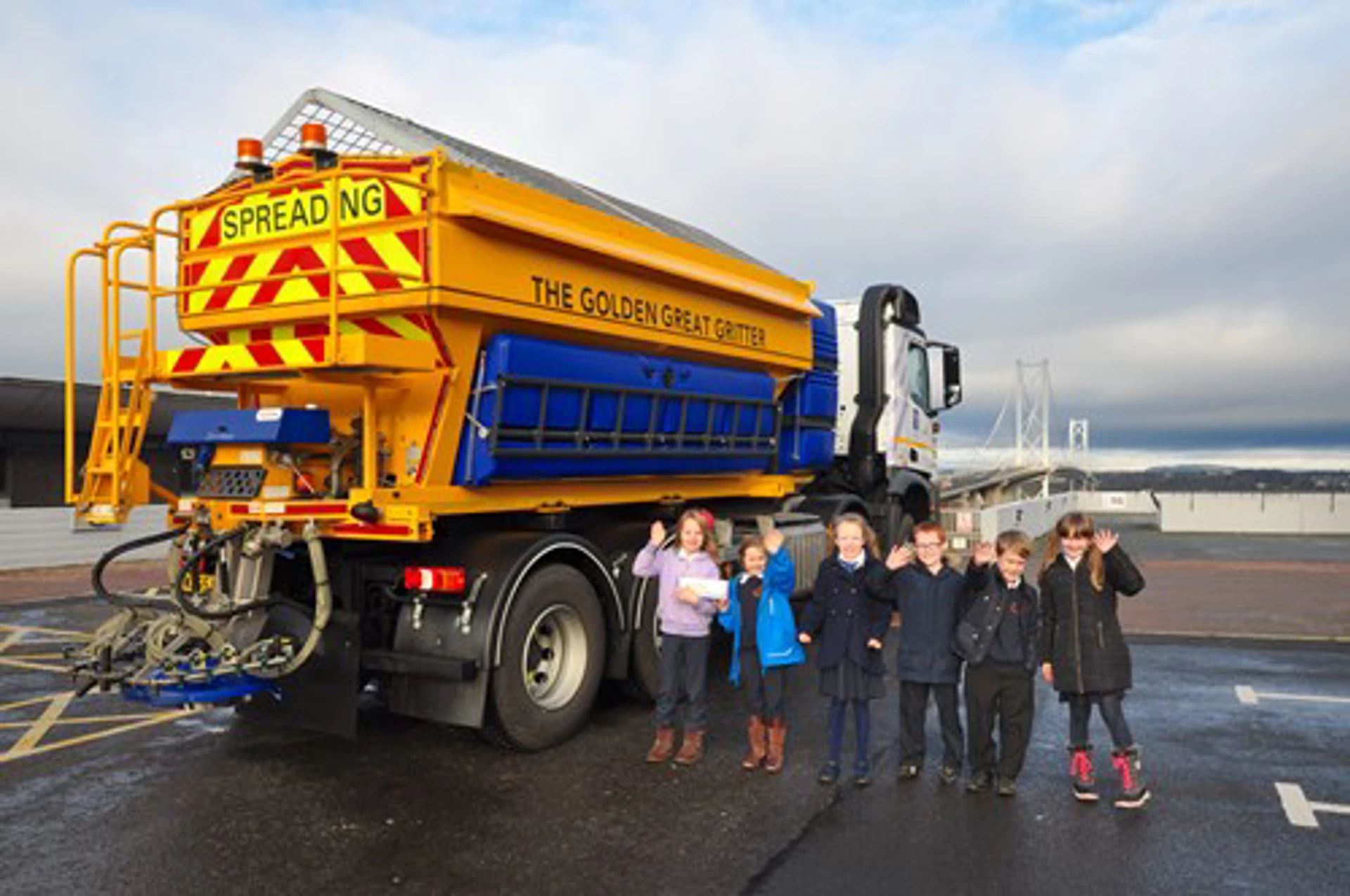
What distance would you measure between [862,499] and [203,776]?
7260mm

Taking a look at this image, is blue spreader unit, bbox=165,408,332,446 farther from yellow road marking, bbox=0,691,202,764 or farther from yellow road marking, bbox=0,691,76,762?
yellow road marking, bbox=0,691,76,762

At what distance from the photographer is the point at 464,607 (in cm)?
527

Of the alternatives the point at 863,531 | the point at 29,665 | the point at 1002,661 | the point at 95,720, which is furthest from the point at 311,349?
the point at 29,665

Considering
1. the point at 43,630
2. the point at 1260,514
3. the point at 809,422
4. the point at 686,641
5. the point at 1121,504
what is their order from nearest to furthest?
the point at 686,641 → the point at 809,422 → the point at 43,630 → the point at 1260,514 → the point at 1121,504

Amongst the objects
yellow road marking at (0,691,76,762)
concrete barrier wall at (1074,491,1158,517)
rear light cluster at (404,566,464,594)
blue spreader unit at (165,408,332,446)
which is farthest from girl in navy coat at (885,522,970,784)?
concrete barrier wall at (1074,491,1158,517)

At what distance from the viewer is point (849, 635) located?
507 cm

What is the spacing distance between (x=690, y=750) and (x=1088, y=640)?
2.23 meters

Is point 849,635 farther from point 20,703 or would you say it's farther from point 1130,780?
point 20,703

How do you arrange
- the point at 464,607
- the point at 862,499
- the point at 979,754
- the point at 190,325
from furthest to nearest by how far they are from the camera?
the point at 862,499 < the point at 190,325 < the point at 464,607 < the point at 979,754

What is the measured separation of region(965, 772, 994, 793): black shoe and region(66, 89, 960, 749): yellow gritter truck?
236 cm

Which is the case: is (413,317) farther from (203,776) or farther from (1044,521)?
(1044,521)

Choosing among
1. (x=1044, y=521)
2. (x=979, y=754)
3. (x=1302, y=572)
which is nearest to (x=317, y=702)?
(x=979, y=754)

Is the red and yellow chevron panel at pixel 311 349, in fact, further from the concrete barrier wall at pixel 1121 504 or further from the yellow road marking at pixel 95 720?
the concrete barrier wall at pixel 1121 504

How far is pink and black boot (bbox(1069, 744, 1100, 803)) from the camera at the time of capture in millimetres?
4715
